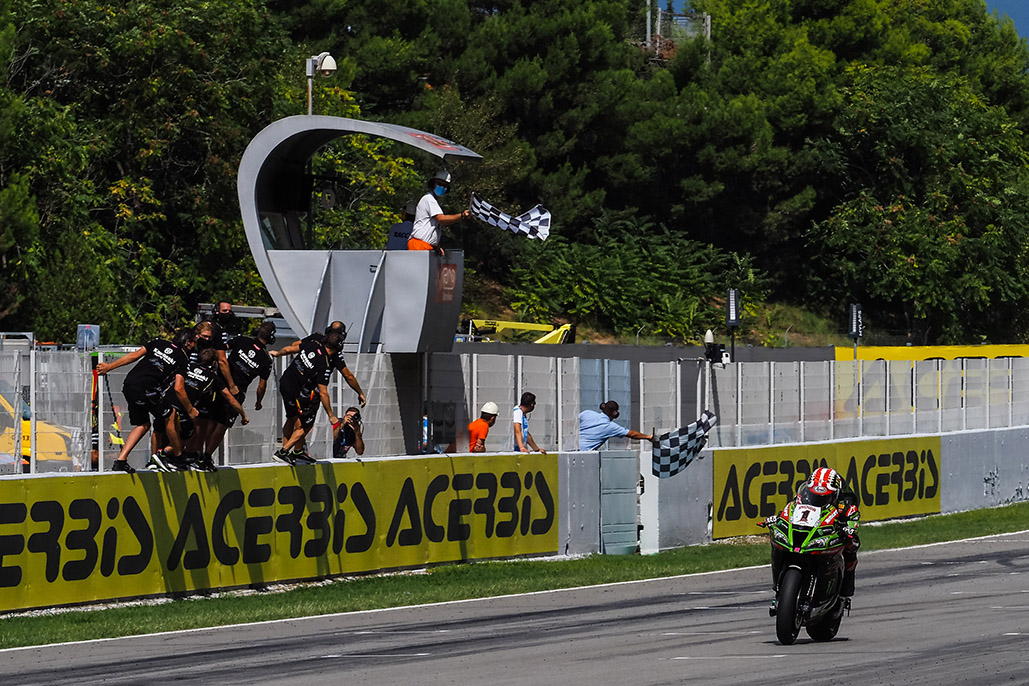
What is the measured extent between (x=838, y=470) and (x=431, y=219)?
7.90 m

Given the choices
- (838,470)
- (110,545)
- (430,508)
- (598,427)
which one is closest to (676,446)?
(598,427)

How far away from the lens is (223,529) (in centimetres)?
1684

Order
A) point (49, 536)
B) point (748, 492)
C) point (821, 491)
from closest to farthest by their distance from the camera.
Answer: point (821, 491)
point (49, 536)
point (748, 492)

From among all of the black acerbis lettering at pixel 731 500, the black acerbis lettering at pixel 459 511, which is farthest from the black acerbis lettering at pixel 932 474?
the black acerbis lettering at pixel 459 511

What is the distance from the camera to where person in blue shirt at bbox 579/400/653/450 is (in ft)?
70.9

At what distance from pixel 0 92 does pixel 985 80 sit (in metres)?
64.6

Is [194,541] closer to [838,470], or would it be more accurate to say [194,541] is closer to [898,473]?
[838,470]

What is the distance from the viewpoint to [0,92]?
3750 centimetres

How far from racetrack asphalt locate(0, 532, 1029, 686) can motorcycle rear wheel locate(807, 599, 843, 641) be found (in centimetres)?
14

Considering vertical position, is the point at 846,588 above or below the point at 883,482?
above

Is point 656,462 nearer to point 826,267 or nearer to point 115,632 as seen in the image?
point 115,632

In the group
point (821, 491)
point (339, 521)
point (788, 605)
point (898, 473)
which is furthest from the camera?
point (898, 473)

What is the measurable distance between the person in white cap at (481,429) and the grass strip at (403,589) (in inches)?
59.0

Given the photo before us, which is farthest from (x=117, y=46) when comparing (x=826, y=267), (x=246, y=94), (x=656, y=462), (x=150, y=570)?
(x=826, y=267)
